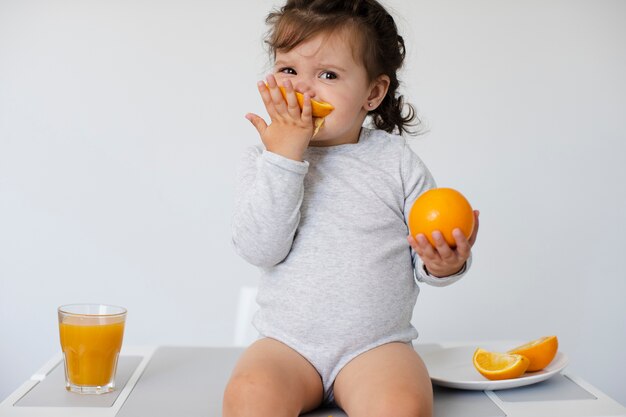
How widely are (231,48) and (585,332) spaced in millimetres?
1481

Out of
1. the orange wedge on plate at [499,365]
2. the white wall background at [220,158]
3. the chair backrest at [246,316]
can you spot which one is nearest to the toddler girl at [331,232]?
the orange wedge on plate at [499,365]

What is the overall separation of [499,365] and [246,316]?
0.92 m

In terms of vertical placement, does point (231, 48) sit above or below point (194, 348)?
above

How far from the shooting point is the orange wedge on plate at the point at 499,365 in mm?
1327

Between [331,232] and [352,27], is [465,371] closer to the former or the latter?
[331,232]

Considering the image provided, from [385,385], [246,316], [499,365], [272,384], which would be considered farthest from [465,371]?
[246,316]

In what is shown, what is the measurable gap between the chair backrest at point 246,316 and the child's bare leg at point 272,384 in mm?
629

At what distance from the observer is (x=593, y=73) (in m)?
2.56

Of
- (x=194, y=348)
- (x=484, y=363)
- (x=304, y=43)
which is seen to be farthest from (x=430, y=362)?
(x=304, y=43)

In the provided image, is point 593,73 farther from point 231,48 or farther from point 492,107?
point 231,48

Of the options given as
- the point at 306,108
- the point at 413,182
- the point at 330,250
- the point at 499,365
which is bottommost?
the point at 499,365

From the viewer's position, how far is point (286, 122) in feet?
4.26

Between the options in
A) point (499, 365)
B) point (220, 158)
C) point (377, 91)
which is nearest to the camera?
point (499, 365)

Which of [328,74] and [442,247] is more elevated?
[328,74]
